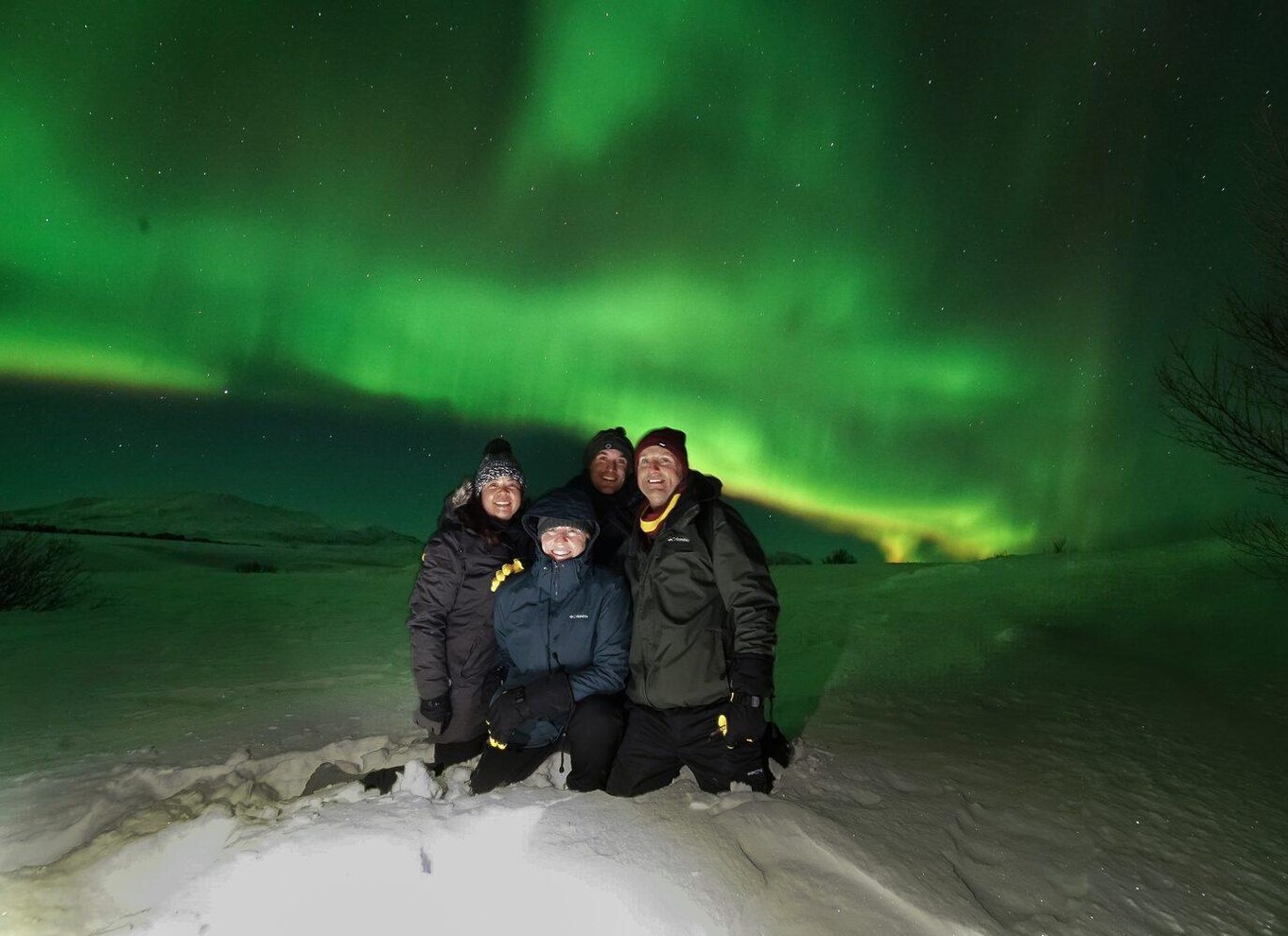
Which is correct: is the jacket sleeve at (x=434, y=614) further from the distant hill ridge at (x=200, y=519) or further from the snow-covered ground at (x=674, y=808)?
the distant hill ridge at (x=200, y=519)

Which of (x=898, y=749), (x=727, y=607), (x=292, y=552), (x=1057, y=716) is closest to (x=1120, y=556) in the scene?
(x=1057, y=716)

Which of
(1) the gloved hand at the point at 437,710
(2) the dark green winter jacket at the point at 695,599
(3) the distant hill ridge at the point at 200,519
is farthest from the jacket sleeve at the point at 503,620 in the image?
(3) the distant hill ridge at the point at 200,519

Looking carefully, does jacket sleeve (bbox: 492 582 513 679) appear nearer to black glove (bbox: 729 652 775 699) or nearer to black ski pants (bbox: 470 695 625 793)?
black ski pants (bbox: 470 695 625 793)

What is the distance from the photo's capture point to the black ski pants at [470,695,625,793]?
3.37m

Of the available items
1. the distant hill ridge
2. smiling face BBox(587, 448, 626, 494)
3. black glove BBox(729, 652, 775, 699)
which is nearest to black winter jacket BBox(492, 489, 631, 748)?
black glove BBox(729, 652, 775, 699)

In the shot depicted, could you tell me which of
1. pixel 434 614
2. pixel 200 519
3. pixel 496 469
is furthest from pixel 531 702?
pixel 200 519

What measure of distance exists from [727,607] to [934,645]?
19.9ft

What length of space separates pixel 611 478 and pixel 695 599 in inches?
62.1

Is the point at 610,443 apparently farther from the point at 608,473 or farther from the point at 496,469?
the point at 496,469

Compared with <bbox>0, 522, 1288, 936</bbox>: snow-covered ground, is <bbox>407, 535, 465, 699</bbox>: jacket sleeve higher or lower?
higher

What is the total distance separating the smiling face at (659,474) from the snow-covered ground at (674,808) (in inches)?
58.1

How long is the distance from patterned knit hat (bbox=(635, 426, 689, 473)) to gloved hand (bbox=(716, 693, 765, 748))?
1.21m

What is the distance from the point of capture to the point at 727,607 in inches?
131

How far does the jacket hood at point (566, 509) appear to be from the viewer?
3.46 meters
